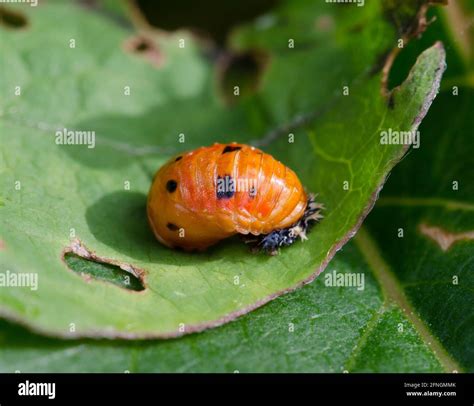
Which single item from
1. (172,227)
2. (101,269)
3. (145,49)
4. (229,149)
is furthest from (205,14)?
(101,269)

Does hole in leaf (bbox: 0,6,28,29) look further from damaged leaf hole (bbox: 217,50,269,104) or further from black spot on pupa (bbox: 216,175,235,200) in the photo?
black spot on pupa (bbox: 216,175,235,200)

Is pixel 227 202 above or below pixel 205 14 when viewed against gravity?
below

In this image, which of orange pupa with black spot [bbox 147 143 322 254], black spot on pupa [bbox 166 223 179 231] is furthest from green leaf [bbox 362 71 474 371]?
black spot on pupa [bbox 166 223 179 231]

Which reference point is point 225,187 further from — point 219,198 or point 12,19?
point 12,19

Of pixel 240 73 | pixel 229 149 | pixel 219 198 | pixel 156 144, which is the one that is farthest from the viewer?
pixel 240 73

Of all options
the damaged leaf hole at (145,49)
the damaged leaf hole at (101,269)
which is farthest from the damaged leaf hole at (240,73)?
the damaged leaf hole at (101,269)

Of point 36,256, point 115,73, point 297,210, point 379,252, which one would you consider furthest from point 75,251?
point 115,73

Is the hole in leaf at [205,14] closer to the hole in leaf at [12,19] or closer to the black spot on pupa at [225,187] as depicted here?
the hole in leaf at [12,19]
